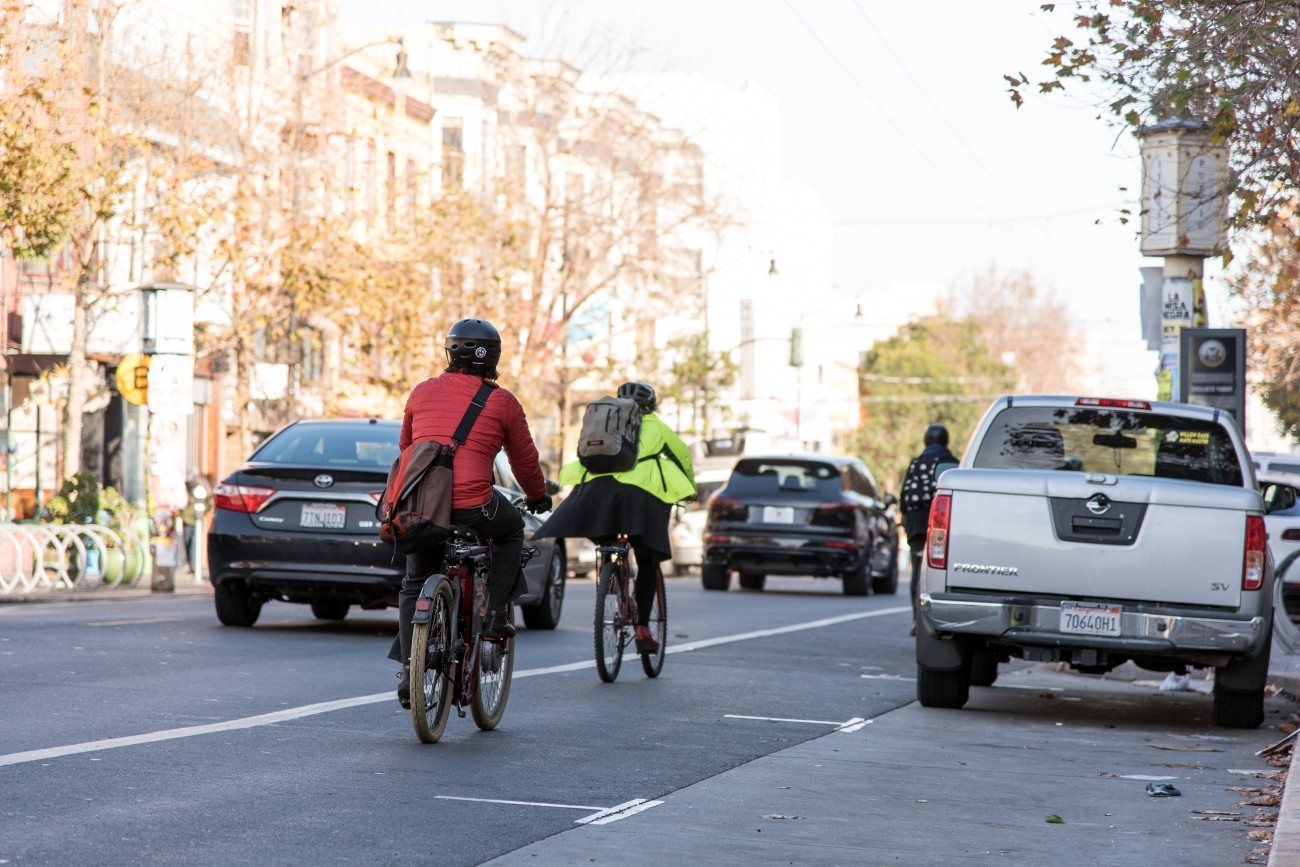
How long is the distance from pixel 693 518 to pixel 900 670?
20.8m

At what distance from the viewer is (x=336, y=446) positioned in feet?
54.3

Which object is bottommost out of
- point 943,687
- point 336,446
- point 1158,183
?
point 943,687

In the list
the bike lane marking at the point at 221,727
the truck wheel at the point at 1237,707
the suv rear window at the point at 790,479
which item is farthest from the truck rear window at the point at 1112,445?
the suv rear window at the point at 790,479

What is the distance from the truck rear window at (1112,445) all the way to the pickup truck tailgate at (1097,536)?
25.6 inches

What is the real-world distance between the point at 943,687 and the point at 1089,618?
1198mm

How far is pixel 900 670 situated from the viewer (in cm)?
1577

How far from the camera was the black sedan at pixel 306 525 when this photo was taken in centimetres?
1584

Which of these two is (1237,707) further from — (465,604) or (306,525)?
(306,525)

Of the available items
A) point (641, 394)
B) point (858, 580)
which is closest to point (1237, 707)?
point (641, 394)

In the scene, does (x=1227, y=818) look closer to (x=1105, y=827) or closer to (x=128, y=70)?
(x=1105, y=827)

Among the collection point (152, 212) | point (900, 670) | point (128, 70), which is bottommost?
point (900, 670)

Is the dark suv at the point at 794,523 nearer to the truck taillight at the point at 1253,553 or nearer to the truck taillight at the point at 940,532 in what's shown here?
the truck taillight at the point at 940,532

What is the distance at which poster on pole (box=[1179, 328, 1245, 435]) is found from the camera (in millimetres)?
18516

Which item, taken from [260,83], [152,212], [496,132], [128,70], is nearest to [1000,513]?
[152,212]
